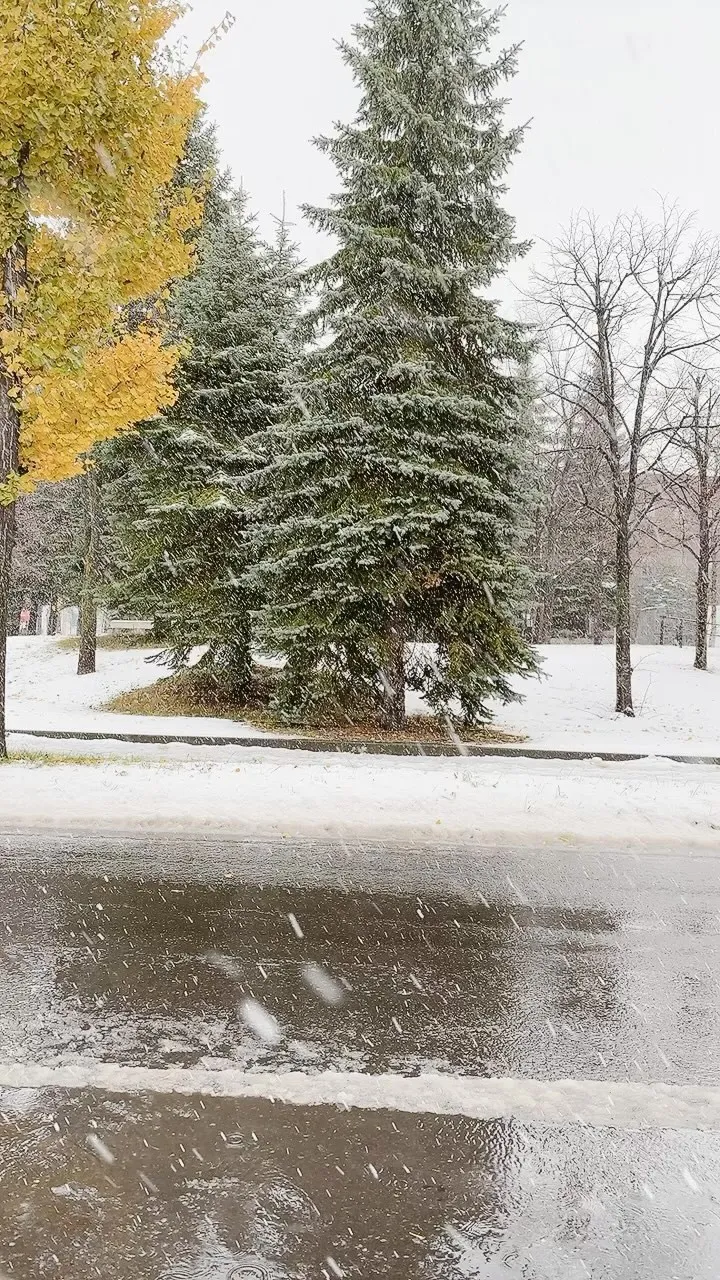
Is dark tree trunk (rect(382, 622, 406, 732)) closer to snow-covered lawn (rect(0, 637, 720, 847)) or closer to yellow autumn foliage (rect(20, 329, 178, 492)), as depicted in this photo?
snow-covered lawn (rect(0, 637, 720, 847))

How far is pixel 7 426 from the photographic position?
10.5 metres

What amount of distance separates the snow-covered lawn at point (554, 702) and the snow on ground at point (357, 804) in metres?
5.87

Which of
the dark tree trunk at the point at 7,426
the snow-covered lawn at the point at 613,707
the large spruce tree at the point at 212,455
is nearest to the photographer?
the dark tree trunk at the point at 7,426

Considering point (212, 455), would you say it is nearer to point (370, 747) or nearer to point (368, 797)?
point (370, 747)

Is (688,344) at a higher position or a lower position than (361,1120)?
higher

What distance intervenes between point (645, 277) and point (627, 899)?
19.2 m

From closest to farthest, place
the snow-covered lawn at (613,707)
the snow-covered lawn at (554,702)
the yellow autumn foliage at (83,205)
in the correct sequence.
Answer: the yellow autumn foliage at (83,205) → the snow-covered lawn at (554,702) → the snow-covered lawn at (613,707)

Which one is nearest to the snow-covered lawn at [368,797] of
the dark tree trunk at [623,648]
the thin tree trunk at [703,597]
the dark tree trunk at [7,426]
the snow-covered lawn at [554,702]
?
the dark tree trunk at [7,426]

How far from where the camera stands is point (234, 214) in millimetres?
21234

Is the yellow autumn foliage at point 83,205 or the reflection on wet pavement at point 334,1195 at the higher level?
the yellow autumn foliage at point 83,205

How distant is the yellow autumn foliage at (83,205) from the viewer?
9.32m

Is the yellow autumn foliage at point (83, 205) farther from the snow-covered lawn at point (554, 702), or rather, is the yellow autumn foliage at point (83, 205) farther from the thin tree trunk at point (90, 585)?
the thin tree trunk at point (90, 585)

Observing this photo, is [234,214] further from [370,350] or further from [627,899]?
[627,899]

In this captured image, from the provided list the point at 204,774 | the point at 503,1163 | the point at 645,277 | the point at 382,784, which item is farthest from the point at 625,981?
the point at 645,277
